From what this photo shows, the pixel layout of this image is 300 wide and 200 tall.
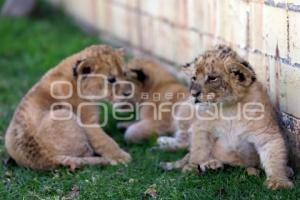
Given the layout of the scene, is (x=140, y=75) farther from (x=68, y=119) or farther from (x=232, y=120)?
(x=232, y=120)

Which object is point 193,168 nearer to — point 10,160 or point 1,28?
point 10,160

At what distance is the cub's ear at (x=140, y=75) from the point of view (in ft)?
27.0

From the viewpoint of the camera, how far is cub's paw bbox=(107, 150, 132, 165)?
7238mm

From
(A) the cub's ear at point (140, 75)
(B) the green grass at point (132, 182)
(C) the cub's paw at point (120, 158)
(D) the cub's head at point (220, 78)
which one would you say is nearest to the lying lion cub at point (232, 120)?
(D) the cub's head at point (220, 78)

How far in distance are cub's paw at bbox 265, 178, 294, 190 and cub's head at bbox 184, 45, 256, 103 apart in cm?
75

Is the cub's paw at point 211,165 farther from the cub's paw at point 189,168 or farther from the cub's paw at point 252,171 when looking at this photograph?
the cub's paw at point 252,171

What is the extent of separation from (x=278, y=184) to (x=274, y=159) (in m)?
0.23

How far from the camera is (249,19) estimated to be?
7305 millimetres

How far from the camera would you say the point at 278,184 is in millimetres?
6031

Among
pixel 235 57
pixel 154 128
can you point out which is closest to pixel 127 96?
pixel 154 128

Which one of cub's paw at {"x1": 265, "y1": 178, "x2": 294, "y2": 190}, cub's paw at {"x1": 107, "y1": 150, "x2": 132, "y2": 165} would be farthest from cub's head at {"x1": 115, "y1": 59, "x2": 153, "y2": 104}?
cub's paw at {"x1": 265, "y1": 178, "x2": 294, "y2": 190}

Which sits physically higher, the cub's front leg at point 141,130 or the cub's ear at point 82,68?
the cub's ear at point 82,68

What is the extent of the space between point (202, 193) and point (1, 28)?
7587mm

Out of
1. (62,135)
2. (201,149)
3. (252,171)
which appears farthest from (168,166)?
(62,135)
